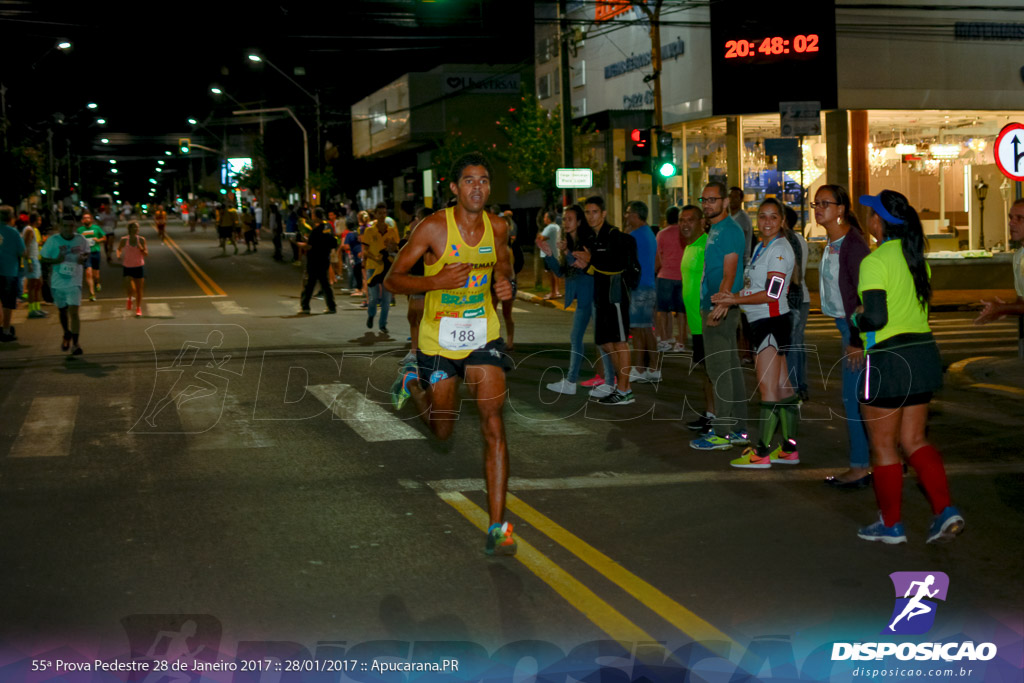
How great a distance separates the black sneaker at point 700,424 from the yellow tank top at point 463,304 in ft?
12.1

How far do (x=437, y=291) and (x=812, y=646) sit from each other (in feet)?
9.02

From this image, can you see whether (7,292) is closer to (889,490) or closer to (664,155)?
(664,155)

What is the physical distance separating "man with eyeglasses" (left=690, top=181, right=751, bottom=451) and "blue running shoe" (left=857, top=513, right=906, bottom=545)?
8.12ft

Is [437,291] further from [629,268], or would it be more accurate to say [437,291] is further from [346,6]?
[346,6]

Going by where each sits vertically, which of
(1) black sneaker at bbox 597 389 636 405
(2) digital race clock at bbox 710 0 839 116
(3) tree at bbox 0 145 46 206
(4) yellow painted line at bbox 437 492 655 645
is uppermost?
(2) digital race clock at bbox 710 0 839 116

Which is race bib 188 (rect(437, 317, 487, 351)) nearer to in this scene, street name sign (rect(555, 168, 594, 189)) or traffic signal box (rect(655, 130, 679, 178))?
street name sign (rect(555, 168, 594, 189))

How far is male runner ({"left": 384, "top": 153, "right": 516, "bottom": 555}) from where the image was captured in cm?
605

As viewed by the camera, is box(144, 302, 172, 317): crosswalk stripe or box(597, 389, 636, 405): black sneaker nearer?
box(597, 389, 636, 405): black sneaker

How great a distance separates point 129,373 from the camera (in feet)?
44.8

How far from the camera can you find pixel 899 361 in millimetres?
5965

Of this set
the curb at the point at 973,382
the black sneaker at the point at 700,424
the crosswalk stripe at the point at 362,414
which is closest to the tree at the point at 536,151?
the curb at the point at 973,382

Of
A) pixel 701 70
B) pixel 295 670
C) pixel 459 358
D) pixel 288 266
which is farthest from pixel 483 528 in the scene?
pixel 288 266

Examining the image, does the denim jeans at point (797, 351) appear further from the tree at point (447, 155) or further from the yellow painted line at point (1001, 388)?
the tree at point (447, 155)

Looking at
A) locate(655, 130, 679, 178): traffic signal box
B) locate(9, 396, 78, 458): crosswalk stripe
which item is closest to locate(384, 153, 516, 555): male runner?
locate(9, 396, 78, 458): crosswalk stripe
